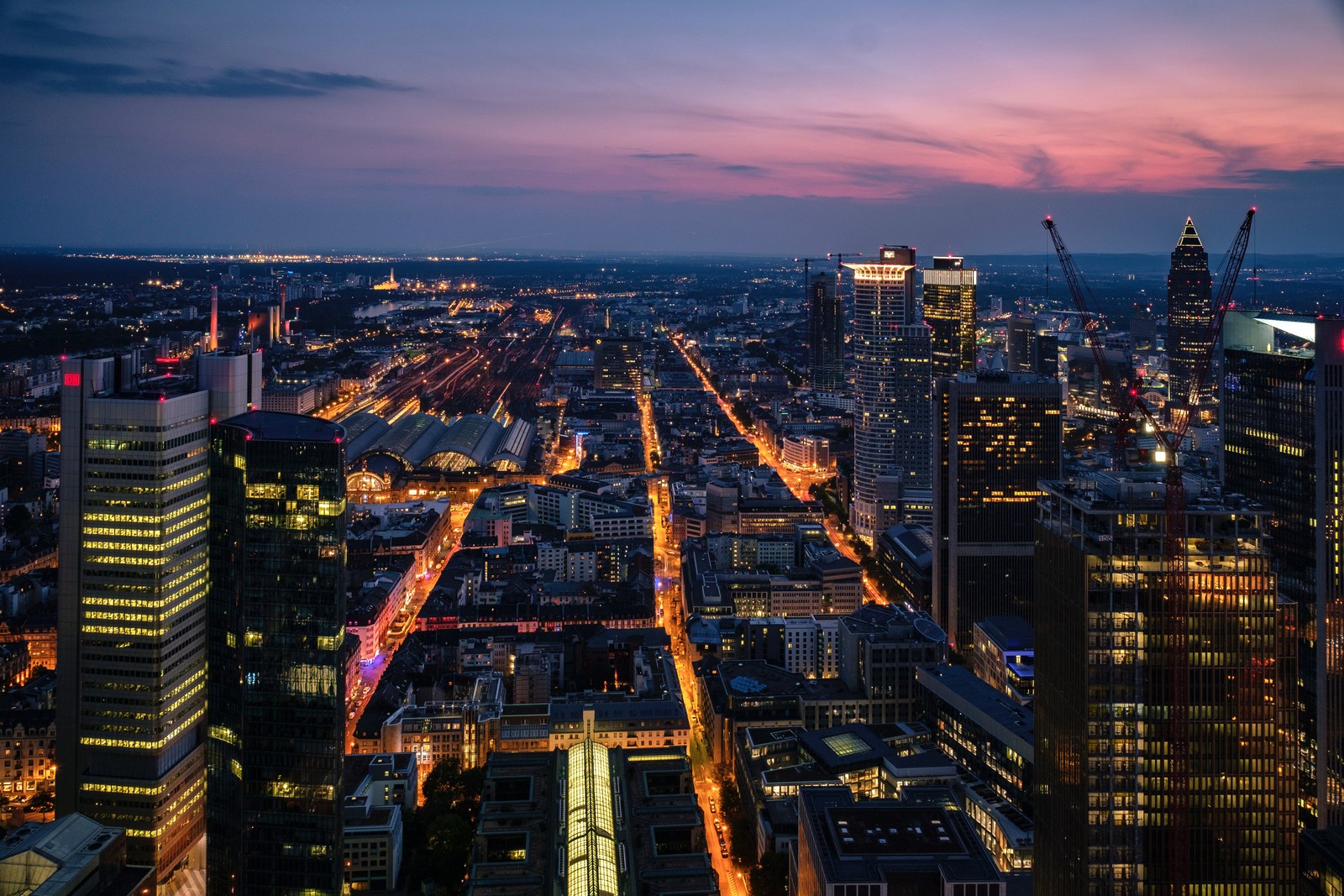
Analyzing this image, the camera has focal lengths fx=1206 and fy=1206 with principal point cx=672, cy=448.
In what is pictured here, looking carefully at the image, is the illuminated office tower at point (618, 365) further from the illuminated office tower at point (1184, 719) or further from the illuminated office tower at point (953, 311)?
the illuminated office tower at point (1184, 719)

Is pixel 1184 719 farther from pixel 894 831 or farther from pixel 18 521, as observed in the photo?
pixel 18 521

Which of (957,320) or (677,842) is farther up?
(957,320)

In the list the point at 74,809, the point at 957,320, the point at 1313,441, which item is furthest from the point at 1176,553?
the point at 957,320

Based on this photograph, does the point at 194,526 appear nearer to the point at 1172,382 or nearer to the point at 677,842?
the point at 677,842

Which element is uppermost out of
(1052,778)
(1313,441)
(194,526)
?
(1313,441)

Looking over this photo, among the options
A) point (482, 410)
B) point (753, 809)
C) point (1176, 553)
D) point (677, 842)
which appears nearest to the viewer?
point (1176, 553)

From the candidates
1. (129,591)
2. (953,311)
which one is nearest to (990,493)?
(129,591)

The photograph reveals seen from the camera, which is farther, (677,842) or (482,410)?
(482,410)

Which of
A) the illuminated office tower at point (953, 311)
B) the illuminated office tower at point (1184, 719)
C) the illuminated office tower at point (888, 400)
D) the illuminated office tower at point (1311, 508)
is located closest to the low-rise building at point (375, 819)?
the illuminated office tower at point (1184, 719)
